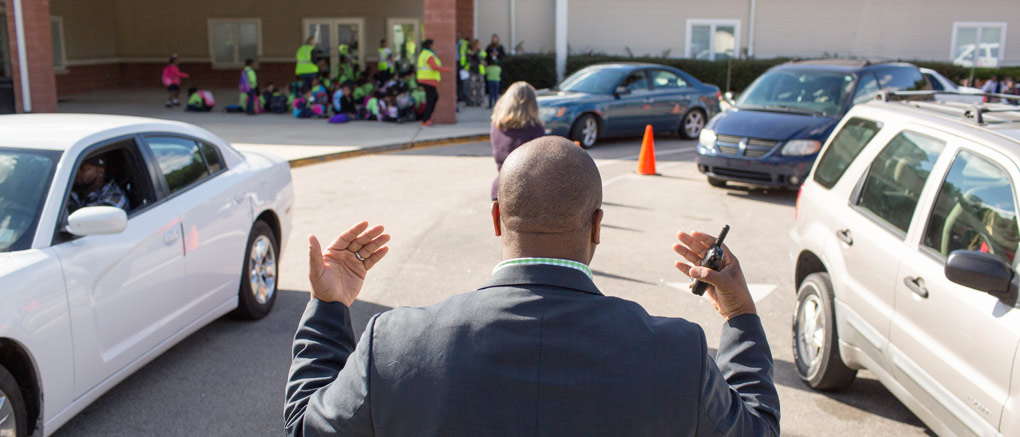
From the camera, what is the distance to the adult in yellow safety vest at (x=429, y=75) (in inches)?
701

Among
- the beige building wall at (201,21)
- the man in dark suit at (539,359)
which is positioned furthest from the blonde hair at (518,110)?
the beige building wall at (201,21)

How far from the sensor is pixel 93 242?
14.6 ft

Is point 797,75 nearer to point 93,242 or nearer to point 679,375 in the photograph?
point 93,242

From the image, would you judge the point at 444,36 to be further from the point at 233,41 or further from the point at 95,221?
the point at 95,221

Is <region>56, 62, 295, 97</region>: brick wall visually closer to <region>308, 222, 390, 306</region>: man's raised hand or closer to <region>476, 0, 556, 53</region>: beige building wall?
<region>476, 0, 556, 53</region>: beige building wall

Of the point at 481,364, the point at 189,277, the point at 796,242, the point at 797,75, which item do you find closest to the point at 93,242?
the point at 189,277

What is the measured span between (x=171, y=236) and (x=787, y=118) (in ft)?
28.7

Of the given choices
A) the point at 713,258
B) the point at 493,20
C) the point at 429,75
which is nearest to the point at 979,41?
the point at 493,20

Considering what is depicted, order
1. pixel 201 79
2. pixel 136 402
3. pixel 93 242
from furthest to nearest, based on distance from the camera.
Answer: pixel 201 79 < pixel 136 402 < pixel 93 242

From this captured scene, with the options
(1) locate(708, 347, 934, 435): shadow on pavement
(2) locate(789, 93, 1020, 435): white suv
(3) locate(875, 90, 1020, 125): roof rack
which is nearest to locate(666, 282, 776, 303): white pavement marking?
(2) locate(789, 93, 1020, 435): white suv

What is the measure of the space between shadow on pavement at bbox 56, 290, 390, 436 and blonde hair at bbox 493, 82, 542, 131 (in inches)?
80.9

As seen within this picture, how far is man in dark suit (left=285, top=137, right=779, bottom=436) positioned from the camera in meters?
1.68

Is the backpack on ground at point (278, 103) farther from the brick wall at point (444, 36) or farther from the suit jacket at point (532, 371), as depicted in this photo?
the suit jacket at point (532, 371)

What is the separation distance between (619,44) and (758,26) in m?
4.36
